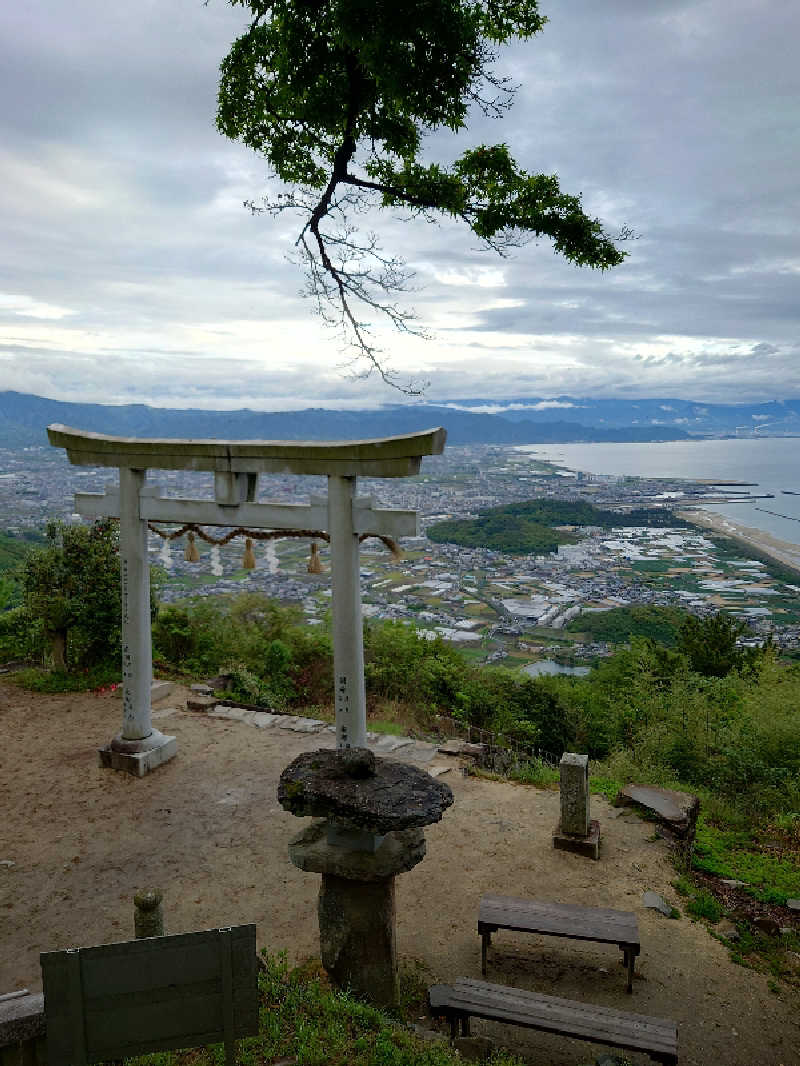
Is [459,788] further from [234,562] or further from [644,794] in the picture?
[234,562]

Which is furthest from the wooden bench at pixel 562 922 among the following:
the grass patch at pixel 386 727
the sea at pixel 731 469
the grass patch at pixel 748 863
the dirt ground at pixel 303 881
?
the sea at pixel 731 469

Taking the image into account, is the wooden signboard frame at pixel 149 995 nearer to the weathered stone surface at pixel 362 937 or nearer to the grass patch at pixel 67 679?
the weathered stone surface at pixel 362 937

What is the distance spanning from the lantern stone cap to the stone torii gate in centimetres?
1

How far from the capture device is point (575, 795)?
7309 millimetres

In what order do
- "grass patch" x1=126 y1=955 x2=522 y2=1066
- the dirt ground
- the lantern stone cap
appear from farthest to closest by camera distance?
the lantern stone cap < the dirt ground < "grass patch" x1=126 y1=955 x2=522 y2=1066

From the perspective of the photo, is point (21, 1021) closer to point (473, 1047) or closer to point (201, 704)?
point (473, 1047)

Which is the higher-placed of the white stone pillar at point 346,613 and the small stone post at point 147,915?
the white stone pillar at point 346,613

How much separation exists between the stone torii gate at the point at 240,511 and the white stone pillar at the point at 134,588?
0.01 meters

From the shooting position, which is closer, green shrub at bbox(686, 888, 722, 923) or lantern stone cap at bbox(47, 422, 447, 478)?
green shrub at bbox(686, 888, 722, 923)

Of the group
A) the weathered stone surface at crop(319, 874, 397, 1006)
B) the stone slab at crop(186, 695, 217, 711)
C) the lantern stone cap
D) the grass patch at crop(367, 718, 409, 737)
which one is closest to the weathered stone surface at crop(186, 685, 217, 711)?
the stone slab at crop(186, 695, 217, 711)

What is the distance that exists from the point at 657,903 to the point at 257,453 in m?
5.94

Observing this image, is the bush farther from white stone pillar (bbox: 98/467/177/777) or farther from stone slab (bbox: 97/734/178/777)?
white stone pillar (bbox: 98/467/177/777)

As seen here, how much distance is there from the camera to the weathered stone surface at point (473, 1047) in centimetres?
444

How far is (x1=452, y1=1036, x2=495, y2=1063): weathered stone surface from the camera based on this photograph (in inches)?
175
